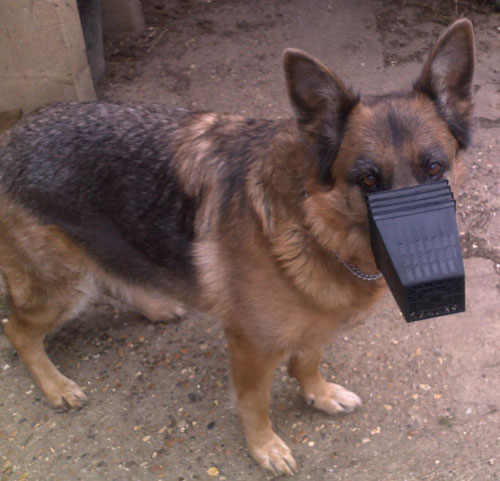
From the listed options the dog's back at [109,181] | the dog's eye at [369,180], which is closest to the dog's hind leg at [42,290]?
the dog's back at [109,181]

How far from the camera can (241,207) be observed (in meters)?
2.59

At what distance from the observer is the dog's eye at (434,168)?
215 cm

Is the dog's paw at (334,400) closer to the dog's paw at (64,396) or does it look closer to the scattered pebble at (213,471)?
the scattered pebble at (213,471)

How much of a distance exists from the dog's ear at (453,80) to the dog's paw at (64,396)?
2399 millimetres

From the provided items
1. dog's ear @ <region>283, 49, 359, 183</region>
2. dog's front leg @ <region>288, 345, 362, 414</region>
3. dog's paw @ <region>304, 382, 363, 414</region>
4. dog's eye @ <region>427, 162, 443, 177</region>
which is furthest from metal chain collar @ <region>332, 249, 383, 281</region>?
dog's paw @ <region>304, 382, 363, 414</region>

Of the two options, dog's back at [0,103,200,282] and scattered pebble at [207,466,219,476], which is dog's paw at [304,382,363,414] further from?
dog's back at [0,103,200,282]

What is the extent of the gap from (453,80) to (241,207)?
100cm

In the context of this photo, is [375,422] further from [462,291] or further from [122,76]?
[122,76]

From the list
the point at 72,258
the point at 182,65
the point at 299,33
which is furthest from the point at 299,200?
the point at 299,33

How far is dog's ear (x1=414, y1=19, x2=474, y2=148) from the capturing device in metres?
2.27

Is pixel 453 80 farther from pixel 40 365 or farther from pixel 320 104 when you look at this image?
pixel 40 365

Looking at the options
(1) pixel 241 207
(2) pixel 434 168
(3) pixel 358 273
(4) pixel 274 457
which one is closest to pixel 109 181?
(1) pixel 241 207

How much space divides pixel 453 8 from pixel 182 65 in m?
3.05

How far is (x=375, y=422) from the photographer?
10.3 feet
